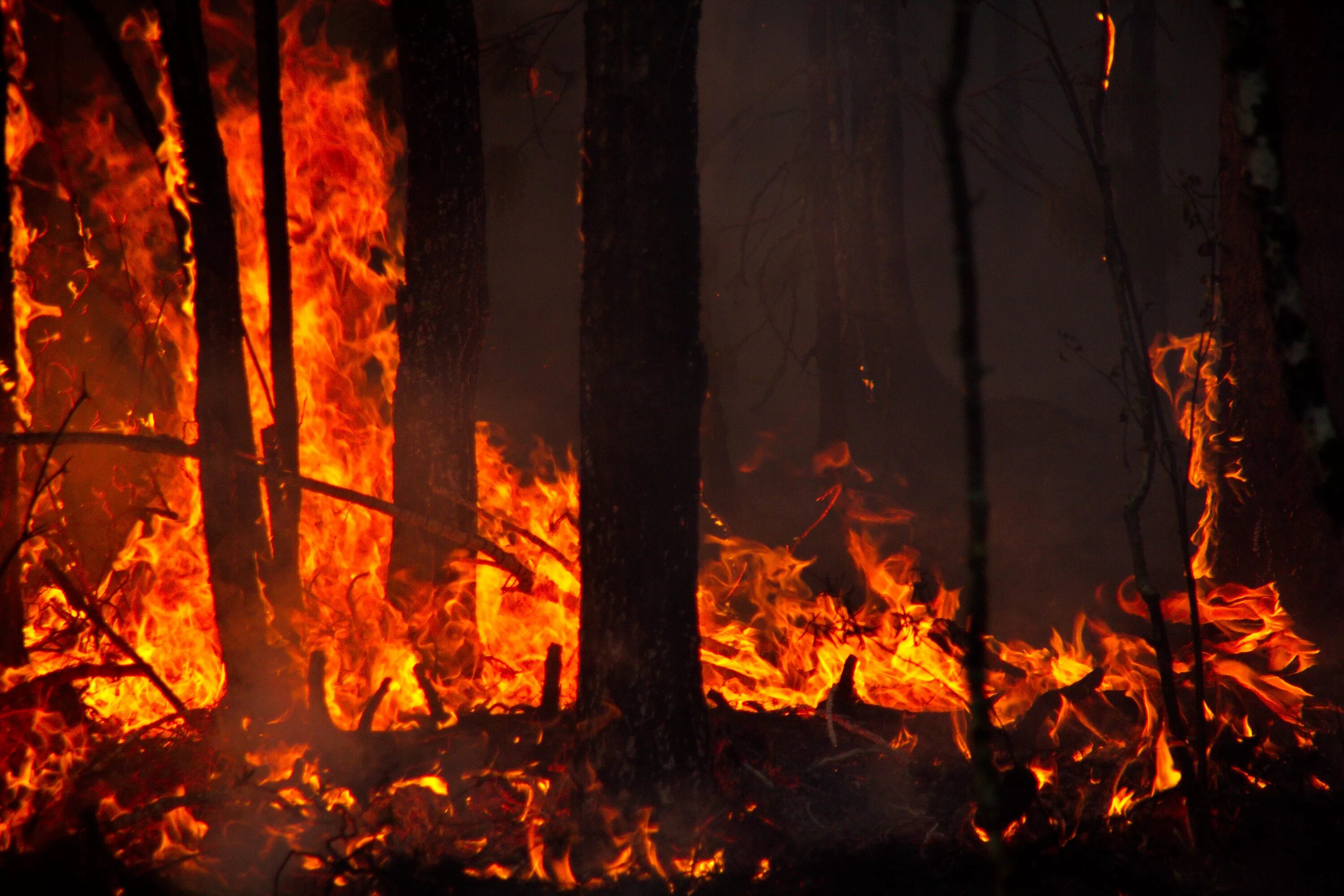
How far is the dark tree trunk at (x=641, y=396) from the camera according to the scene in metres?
3.58

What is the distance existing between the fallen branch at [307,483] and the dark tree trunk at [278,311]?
206 millimetres

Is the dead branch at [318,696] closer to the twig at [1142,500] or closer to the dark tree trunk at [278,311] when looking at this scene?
the dark tree trunk at [278,311]

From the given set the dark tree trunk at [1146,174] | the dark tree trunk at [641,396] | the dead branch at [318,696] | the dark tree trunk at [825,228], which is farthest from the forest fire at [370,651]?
the dark tree trunk at [1146,174]

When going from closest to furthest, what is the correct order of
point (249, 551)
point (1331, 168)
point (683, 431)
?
point (683, 431)
point (249, 551)
point (1331, 168)

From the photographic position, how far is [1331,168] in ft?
15.8

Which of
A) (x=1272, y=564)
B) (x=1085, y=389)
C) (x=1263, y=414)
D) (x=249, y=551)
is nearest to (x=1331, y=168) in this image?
(x=1263, y=414)

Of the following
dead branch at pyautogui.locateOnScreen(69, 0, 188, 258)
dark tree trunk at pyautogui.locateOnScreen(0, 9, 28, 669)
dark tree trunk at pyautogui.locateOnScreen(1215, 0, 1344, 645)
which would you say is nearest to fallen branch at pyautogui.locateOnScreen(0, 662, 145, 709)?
dark tree trunk at pyautogui.locateOnScreen(0, 9, 28, 669)

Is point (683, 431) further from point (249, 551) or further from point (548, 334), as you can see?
point (548, 334)

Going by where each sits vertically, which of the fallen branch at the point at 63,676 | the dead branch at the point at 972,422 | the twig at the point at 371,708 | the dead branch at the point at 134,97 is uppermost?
the dead branch at the point at 134,97

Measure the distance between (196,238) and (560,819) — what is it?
10.8 ft

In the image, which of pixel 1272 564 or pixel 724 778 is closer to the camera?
pixel 724 778

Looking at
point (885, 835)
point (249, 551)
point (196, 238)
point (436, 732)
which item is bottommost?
point (885, 835)

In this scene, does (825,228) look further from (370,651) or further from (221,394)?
(221,394)

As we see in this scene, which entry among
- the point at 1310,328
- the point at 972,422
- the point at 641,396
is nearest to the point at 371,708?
the point at 641,396
